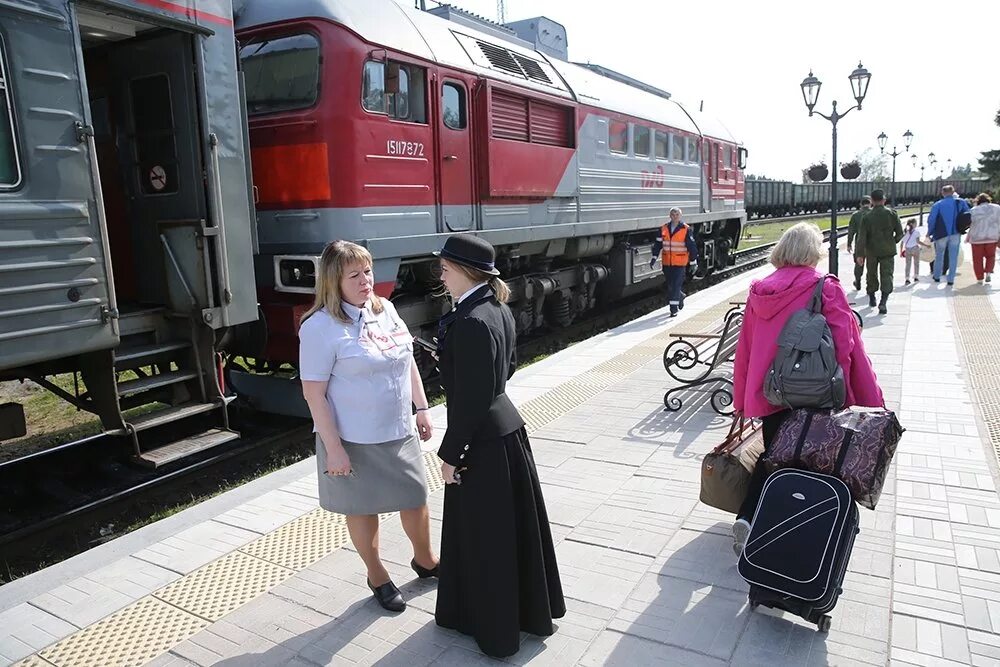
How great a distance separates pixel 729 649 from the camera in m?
3.03

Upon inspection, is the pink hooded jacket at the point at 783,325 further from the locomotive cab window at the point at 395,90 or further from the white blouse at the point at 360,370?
the locomotive cab window at the point at 395,90

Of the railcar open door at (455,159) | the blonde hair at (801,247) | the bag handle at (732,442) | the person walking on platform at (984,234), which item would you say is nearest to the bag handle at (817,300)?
the blonde hair at (801,247)

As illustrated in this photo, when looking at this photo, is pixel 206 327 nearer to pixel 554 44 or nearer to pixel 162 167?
pixel 162 167

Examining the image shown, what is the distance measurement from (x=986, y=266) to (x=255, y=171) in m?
12.7

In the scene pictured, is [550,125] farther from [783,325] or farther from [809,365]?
[809,365]

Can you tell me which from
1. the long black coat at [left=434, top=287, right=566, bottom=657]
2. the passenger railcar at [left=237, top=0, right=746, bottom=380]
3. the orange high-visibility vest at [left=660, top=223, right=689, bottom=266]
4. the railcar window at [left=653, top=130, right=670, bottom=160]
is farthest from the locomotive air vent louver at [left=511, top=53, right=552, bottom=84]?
the long black coat at [left=434, top=287, right=566, bottom=657]

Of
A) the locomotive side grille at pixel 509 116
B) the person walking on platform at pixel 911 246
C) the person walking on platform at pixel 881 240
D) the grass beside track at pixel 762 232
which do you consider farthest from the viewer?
the grass beside track at pixel 762 232

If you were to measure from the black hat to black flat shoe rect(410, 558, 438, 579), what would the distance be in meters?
1.58

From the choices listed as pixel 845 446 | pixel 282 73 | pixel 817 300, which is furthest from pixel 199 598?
pixel 282 73

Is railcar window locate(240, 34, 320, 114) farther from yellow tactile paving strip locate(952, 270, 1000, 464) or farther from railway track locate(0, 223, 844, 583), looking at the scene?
yellow tactile paving strip locate(952, 270, 1000, 464)

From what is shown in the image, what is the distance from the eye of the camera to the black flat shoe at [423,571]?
12.1 ft

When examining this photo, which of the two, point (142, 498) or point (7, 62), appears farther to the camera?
point (142, 498)

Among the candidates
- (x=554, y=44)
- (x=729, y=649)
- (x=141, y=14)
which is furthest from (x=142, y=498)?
(x=554, y=44)

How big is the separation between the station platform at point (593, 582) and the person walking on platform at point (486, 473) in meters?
0.21
